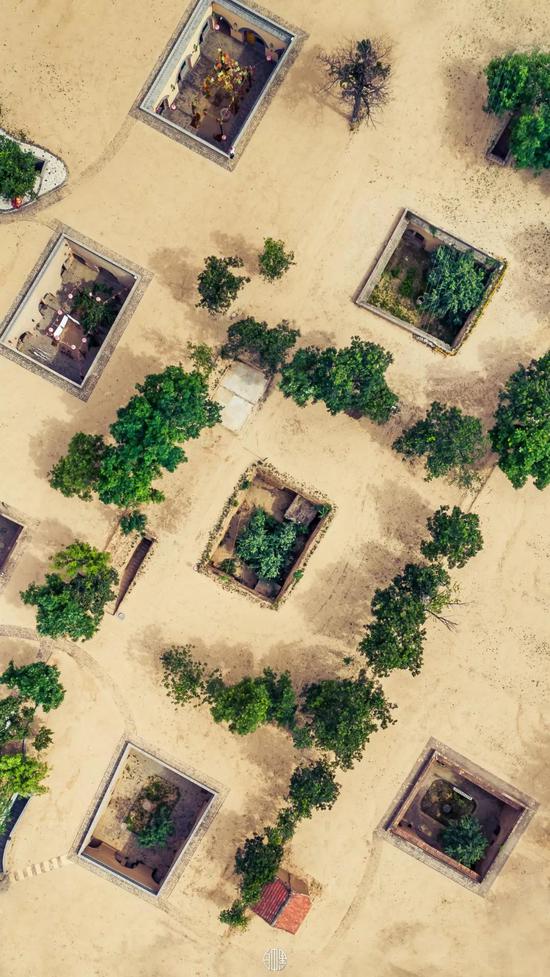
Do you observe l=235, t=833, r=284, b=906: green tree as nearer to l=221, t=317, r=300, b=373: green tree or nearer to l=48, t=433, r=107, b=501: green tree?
l=48, t=433, r=107, b=501: green tree

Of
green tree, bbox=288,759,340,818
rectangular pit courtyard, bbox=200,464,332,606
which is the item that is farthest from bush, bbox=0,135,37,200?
green tree, bbox=288,759,340,818

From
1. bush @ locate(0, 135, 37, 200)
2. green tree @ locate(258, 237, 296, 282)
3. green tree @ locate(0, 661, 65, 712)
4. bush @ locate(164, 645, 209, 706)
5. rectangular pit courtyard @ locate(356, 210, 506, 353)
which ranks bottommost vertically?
green tree @ locate(0, 661, 65, 712)

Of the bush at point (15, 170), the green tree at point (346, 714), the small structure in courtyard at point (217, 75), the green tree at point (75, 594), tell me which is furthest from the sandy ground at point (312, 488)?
the green tree at point (75, 594)

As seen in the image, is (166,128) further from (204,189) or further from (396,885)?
(396,885)

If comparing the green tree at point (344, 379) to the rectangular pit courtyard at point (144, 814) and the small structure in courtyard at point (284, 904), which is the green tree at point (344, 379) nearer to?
the rectangular pit courtyard at point (144, 814)

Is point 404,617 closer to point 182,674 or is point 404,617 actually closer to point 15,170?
point 182,674

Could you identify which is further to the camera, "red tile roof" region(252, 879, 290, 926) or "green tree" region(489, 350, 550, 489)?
"red tile roof" region(252, 879, 290, 926)

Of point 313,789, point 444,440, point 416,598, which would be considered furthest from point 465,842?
point 444,440
